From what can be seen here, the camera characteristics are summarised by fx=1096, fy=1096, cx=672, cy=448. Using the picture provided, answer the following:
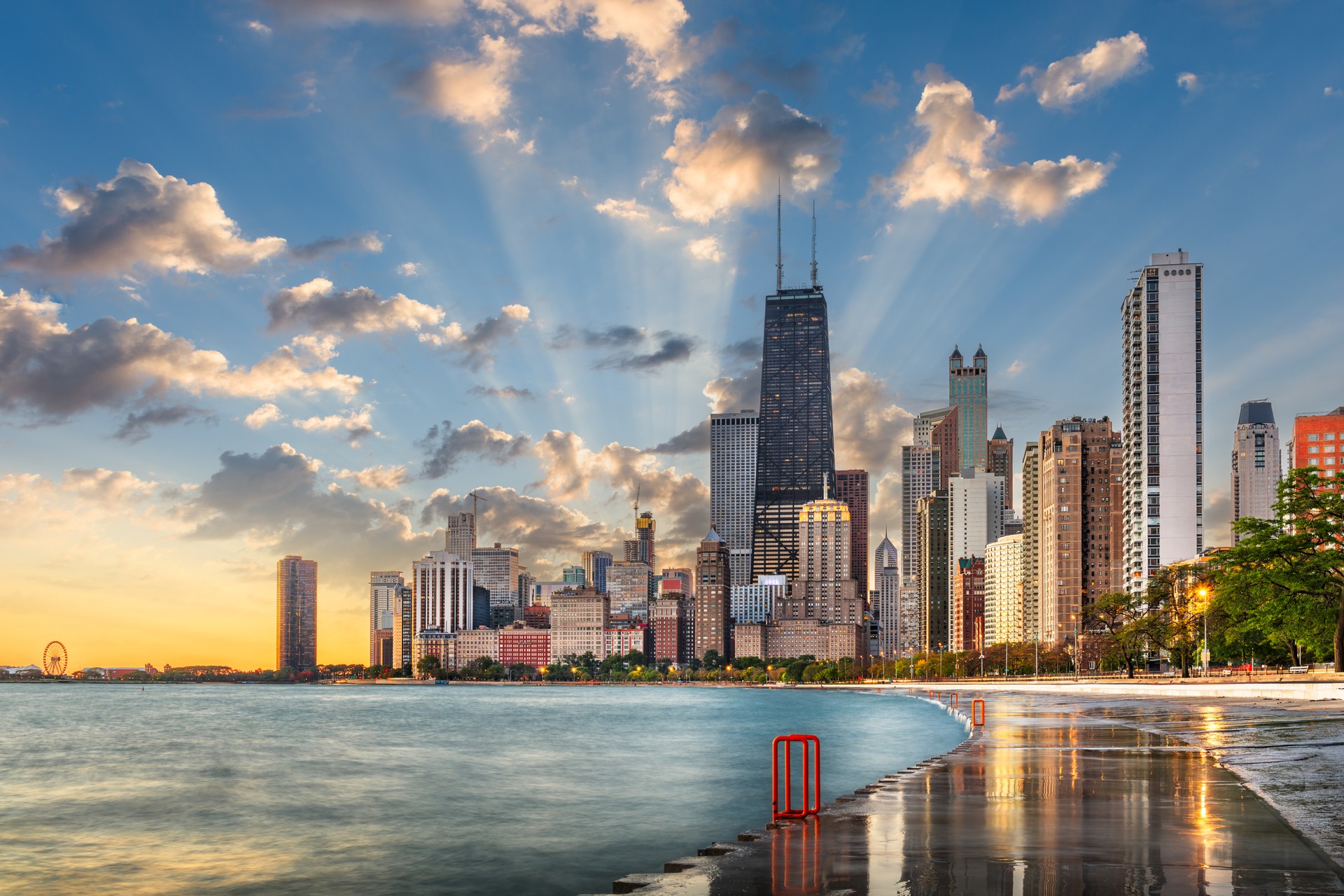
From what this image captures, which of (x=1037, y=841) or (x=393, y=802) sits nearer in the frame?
(x=1037, y=841)

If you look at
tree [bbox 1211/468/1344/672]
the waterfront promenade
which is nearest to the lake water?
the waterfront promenade

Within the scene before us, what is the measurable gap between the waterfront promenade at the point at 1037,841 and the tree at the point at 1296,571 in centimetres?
4937

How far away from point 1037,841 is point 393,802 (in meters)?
42.8

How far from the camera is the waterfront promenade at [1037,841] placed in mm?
13461

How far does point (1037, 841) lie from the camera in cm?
1648

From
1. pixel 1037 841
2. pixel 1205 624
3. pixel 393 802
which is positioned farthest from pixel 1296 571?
pixel 1037 841

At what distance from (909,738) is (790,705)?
11121 cm

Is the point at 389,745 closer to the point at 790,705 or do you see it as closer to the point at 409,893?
the point at 409,893

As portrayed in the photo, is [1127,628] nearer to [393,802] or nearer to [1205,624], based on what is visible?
[1205,624]

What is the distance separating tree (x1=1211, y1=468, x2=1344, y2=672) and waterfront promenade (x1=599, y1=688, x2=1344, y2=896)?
4937cm

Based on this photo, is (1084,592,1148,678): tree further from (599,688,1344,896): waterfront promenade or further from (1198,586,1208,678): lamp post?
(599,688,1344,896): waterfront promenade

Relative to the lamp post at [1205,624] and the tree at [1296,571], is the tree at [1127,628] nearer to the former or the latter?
the lamp post at [1205,624]

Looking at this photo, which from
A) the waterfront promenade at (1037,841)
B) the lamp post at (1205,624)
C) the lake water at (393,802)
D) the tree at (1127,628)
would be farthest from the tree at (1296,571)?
the tree at (1127,628)

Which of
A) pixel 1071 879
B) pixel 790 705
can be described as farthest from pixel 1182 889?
pixel 790 705
